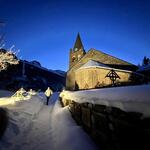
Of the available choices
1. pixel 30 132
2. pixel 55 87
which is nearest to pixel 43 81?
pixel 55 87

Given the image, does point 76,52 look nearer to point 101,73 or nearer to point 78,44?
point 78,44

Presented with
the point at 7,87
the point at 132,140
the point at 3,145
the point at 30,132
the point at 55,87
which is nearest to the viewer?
the point at 132,140

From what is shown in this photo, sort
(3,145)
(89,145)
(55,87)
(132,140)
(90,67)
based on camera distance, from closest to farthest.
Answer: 1. (132,140)
2. (89,145)
3. (3,145)
4. (90,67)
5. (55,87)

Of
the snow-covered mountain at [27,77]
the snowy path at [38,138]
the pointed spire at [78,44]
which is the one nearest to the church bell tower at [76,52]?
the pointed spire at [78,44]

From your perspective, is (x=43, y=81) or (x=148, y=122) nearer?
(x=148, y=122)

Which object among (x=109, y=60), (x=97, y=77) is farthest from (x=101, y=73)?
(x=109, y=60)

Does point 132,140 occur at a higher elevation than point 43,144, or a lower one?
higher

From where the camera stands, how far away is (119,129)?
3576 millimetres

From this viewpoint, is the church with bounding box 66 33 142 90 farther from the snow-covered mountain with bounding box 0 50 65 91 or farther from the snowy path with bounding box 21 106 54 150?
the snow-covered mountain with bounding box 0 50 65 91

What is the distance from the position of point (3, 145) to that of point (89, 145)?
110 inches

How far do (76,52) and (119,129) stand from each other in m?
45.1

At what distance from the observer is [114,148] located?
12.5 ft

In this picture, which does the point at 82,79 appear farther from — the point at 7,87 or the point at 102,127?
the point at 7,87

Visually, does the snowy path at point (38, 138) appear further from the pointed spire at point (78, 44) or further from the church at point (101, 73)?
the pointed spire at point (78, 44)
